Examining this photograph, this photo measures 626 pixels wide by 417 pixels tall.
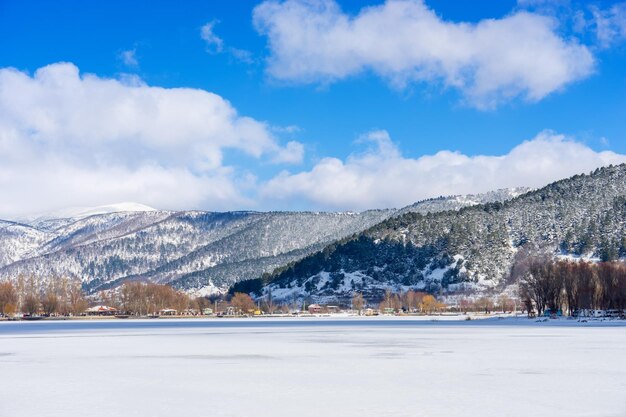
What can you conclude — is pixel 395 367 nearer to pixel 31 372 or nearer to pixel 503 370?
pixel 503 370

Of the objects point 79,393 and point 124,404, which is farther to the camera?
point 79,393

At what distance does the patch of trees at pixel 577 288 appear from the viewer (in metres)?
138

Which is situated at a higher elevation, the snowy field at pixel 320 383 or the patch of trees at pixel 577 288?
the patch of trees at pixel 577 288

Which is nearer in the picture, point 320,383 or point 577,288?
point 320,383

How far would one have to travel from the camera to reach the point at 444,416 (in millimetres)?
23297

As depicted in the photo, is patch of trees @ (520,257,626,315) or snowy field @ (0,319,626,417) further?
patch of trees @ (520,257,626,315)

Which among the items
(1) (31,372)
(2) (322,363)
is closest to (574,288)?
(2) (322,363)

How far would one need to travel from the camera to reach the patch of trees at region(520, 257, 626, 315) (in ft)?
452

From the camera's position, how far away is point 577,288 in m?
140

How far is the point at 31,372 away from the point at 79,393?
9.65 m

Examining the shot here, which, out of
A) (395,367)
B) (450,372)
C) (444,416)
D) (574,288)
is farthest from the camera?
(574,288)

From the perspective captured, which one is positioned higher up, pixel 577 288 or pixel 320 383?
pixel 577 288

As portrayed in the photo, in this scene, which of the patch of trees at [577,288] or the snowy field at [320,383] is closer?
the snowy field at [320,383]

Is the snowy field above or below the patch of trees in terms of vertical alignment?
below
